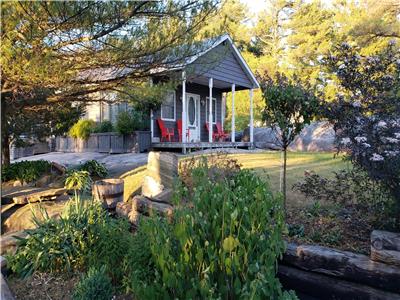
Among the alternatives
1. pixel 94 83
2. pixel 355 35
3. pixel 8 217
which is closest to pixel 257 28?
pixel 355 35

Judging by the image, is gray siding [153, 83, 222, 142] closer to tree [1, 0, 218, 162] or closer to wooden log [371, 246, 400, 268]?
tree [1, 0, 218, 162]

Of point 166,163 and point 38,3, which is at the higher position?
point 38,3

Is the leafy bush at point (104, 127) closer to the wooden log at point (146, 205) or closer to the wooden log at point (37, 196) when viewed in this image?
the wooden log at point (37, 196)

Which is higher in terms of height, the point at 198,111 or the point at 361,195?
the point at 198,111

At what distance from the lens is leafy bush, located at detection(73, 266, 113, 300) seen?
2.51m

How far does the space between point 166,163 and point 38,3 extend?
239 centimetres

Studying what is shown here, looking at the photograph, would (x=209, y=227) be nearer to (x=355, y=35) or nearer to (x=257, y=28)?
(x=355, y=35)

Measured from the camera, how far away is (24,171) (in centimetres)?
736

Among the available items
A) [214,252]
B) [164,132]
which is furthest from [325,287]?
[164,132]

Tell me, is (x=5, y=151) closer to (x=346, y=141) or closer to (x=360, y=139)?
(x=346, y=141)

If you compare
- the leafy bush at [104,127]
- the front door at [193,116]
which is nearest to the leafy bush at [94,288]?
the leafy bush at [104,127]

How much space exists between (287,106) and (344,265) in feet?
6.17

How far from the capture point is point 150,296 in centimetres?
189

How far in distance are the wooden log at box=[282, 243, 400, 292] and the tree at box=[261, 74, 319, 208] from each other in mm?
952
